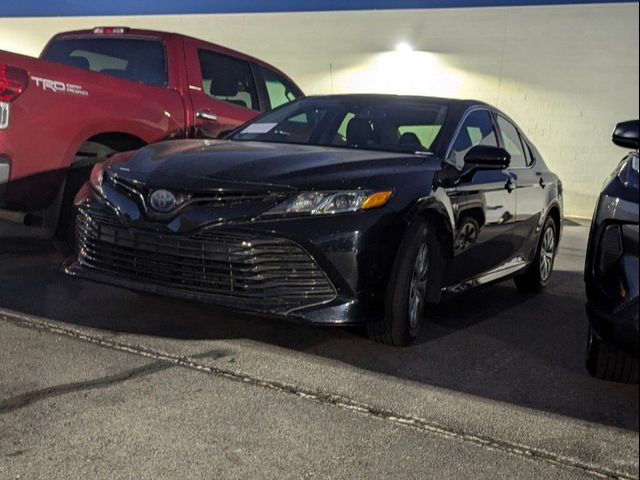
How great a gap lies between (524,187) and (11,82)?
3424 millimetres

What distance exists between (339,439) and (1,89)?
11.2 ft

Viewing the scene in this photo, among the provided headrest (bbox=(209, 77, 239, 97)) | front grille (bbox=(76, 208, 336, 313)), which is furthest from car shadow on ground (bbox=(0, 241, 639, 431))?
headrest (bbox=(209, 77, 239, 97))

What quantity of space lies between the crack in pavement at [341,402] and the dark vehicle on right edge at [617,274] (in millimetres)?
355

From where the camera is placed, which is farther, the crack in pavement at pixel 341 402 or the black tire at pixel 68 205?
the black tire at pixel 68 205

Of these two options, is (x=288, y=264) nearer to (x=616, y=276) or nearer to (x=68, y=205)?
(x=616, y=276)

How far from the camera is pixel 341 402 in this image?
3605 mm

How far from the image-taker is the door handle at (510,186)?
5.54 metres

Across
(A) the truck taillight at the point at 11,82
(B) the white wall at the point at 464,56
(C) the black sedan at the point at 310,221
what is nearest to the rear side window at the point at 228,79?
(A) the truck taillight at the point at 11,82

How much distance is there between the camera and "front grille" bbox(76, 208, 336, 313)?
4004 millimetres

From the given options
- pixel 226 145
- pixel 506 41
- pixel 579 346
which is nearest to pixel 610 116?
pixel 506 41

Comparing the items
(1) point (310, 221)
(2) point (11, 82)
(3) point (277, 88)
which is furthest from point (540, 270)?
(2) point (11, 82)

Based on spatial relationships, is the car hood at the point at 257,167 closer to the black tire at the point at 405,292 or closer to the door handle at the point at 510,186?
the black tire at the point at 405,292

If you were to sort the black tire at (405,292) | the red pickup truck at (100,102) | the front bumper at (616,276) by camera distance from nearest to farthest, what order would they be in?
1. the front bumper at (616,276)
2. the black tire at (405,292)
3. the red pickup truck at (100,102)

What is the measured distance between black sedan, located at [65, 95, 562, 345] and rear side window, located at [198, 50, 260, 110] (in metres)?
2.24
